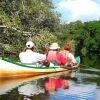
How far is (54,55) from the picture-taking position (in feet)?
74.2

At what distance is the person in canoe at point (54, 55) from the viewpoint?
22.5 metres

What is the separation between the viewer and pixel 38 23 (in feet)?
109

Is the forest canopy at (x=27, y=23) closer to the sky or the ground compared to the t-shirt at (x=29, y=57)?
closer to the sky

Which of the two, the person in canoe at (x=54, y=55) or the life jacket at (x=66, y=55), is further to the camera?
the life jacket at (x=66, y=55)

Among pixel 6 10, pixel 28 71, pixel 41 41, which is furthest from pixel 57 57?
pixel 6 10

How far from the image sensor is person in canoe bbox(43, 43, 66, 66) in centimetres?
2251

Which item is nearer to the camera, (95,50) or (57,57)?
(57,57)

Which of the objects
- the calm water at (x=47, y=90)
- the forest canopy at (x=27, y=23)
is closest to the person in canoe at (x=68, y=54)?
the forest canopy at (x=27, y=23)

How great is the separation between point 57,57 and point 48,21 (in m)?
11.2

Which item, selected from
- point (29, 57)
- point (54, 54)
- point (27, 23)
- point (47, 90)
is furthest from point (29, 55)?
point (27, 23)

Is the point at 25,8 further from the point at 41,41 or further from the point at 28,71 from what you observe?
the point at 28,71

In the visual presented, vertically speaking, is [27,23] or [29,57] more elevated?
[27,23]

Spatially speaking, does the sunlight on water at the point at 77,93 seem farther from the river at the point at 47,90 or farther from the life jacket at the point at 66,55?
the life jacket at the point at 66,55

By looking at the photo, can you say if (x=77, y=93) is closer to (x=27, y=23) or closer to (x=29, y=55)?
(x=29, y=55)
